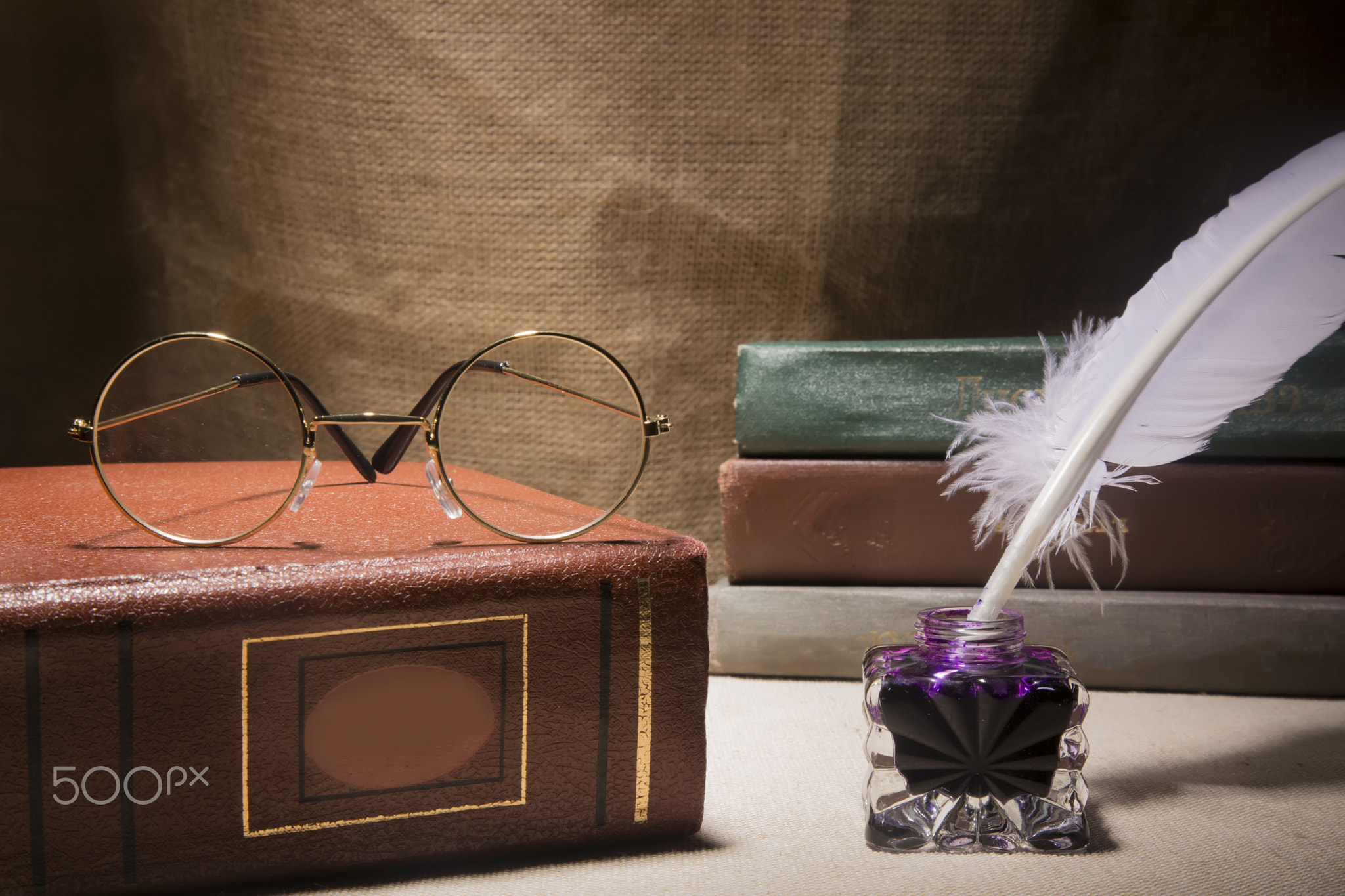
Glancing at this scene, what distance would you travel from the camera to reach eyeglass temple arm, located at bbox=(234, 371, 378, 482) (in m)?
0.59

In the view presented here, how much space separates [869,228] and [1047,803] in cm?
75

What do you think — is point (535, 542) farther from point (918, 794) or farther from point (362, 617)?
point (918, 794)

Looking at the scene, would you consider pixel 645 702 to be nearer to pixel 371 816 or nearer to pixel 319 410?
pixel 371 816

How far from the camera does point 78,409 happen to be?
1.13m

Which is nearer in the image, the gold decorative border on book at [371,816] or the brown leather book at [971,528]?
the gold decorative border on book at [371,816]

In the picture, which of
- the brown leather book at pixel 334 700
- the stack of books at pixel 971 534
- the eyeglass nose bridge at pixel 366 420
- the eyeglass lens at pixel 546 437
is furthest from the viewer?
the eyeglass lens at pixel 546 437

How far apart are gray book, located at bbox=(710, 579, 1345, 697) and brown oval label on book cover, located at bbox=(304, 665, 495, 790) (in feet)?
1.40

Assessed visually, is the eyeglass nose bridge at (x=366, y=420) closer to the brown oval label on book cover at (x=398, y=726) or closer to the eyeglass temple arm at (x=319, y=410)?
the eyeglass temple arm at (x=319, y=410)

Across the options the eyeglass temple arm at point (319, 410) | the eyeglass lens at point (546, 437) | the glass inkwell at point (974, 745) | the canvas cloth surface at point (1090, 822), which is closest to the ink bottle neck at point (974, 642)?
the glass inkwell at point (974, 745)

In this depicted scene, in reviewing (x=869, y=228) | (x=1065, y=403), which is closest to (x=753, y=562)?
(x=1065, y=403)

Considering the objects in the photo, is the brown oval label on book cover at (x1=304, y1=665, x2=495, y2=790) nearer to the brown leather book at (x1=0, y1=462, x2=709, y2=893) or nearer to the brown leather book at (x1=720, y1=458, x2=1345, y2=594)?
the brown leather book at (x1=0, y1=462, x2=709, y2=893)

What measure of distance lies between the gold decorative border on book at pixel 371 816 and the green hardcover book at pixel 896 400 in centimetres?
40

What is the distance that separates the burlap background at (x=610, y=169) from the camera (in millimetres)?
1089

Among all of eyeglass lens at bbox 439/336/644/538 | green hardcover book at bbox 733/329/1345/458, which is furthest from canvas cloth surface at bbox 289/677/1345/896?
eyeglass lens at bbox 439/336/644/538
